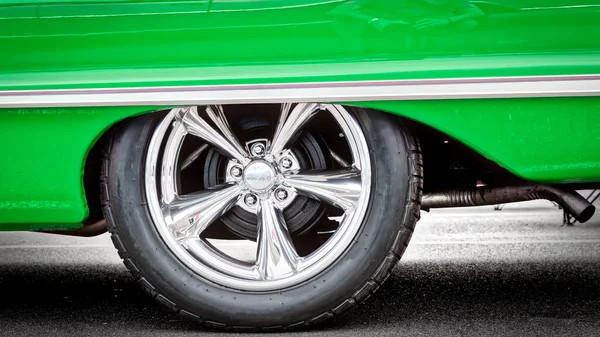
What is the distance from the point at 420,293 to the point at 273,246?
0.79m

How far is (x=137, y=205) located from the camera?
2.69m

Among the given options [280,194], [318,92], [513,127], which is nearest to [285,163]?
[280,194]

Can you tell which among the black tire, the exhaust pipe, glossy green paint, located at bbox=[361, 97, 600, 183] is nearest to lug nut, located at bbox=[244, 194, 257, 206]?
the black tire

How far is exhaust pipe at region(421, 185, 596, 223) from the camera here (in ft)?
9.37

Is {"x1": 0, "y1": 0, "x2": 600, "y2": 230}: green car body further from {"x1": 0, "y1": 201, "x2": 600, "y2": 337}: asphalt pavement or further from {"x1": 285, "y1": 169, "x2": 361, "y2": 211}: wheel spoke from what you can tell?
{"x1": 0, "y1": 201, "x2": 600, "y2": 337}: asphalt pavement

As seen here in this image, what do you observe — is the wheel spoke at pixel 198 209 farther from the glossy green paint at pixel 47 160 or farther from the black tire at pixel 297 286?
the glossy green paint at pixel 47 160

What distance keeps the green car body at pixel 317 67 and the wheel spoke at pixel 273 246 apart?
1.37 feet

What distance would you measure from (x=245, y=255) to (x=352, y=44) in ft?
7.71

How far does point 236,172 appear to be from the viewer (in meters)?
2.84

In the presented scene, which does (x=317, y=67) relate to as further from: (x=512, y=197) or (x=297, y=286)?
(x=512, y=197)

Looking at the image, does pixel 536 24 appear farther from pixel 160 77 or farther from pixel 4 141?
pixel 4 141

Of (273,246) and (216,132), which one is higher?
(216,132)

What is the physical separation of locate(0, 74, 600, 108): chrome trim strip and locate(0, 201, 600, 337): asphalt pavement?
2.29 ft

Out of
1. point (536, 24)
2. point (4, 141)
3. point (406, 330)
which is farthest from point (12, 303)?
point (536, 24)
